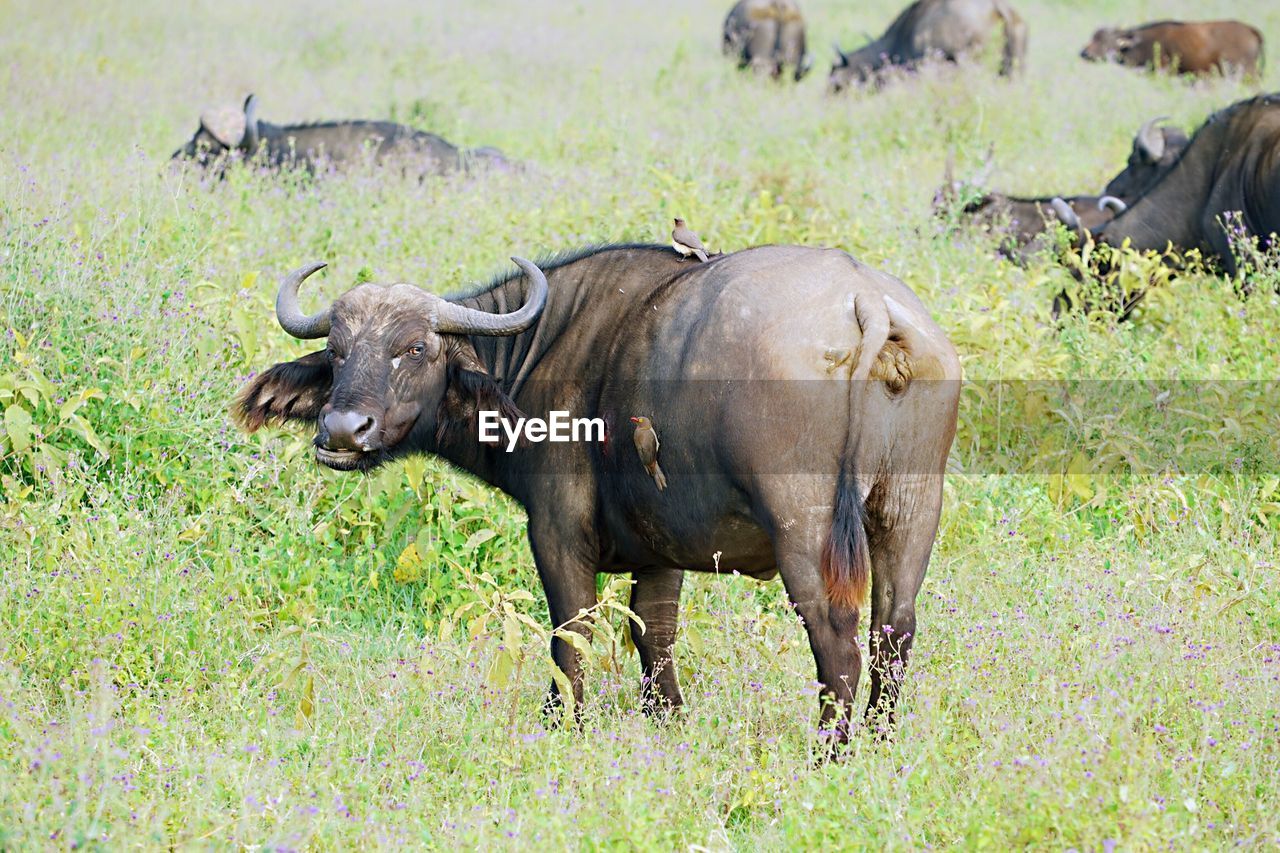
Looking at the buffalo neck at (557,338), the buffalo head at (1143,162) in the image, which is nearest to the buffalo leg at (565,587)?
the buffalo neck at (557,338)

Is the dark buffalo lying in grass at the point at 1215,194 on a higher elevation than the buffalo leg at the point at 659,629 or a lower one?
higher

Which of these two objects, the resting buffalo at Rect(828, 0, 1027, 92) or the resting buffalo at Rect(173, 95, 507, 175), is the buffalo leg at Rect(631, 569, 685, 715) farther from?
the resting buffalo at Rect(828, 0, 1027, 92)

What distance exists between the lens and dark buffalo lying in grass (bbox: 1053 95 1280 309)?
8.91 m

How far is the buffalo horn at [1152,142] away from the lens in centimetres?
1073

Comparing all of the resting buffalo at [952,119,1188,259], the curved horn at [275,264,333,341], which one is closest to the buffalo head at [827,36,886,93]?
the resting buffalo at [952,119,1188,259]

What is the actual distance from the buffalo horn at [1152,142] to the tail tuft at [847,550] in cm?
773

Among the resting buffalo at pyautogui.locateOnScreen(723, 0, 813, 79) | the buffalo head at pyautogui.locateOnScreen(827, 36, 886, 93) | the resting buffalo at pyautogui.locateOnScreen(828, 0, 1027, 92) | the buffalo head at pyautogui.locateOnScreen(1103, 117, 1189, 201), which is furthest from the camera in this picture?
the resting buffalo at pyautogui.locateOnScreen(723, 0, 813, 79)

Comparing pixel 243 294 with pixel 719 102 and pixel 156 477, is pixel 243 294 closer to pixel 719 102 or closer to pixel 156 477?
pixel 156 477

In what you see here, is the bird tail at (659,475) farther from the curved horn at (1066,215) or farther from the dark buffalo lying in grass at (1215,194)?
the curved horn at (1066,215)

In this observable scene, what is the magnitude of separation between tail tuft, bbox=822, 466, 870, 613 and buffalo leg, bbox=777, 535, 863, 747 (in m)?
0.03

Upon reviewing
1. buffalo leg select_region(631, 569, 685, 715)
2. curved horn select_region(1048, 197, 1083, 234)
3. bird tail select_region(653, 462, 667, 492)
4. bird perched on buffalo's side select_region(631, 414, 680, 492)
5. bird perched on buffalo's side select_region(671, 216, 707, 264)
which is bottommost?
buffalo leg select_region(631, 569, 685, 715)

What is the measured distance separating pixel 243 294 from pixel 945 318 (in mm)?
3252

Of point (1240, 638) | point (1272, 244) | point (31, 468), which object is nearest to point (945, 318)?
point (1272, 244)

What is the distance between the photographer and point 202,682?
4945mm
